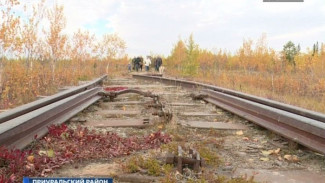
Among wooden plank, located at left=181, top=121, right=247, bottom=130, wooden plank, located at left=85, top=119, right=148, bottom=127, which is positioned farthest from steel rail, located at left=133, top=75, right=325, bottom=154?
wooden plank, located at left=85, top=119, right=148, bottom=127

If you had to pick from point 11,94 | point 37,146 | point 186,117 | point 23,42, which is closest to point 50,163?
point 37,146

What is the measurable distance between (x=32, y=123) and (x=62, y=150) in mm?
535

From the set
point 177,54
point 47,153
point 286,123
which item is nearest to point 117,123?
point 47,153

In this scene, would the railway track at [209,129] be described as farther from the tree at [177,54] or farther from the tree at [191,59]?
the tree at [177,54]

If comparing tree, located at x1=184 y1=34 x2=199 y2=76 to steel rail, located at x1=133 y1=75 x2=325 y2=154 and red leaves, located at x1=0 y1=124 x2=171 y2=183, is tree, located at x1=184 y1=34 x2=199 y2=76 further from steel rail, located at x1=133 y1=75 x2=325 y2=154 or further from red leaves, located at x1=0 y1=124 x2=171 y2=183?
red leaves, located at x1=0 y1=124 x2=171 y2=183

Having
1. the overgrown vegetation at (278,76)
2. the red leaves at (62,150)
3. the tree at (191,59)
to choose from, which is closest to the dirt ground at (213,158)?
the red leaves at (62,150)

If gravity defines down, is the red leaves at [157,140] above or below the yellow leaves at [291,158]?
above

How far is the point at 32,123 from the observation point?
10.1ft

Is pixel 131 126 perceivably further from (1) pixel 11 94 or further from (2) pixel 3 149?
(1) pixel 11 94

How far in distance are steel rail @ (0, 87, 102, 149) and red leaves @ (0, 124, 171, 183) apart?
0.10 m

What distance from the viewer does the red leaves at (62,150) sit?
7.17ft

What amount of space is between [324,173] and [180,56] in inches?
1273

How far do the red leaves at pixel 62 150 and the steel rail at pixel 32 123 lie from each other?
105 millimetres

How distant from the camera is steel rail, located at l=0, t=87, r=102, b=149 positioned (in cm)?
258
